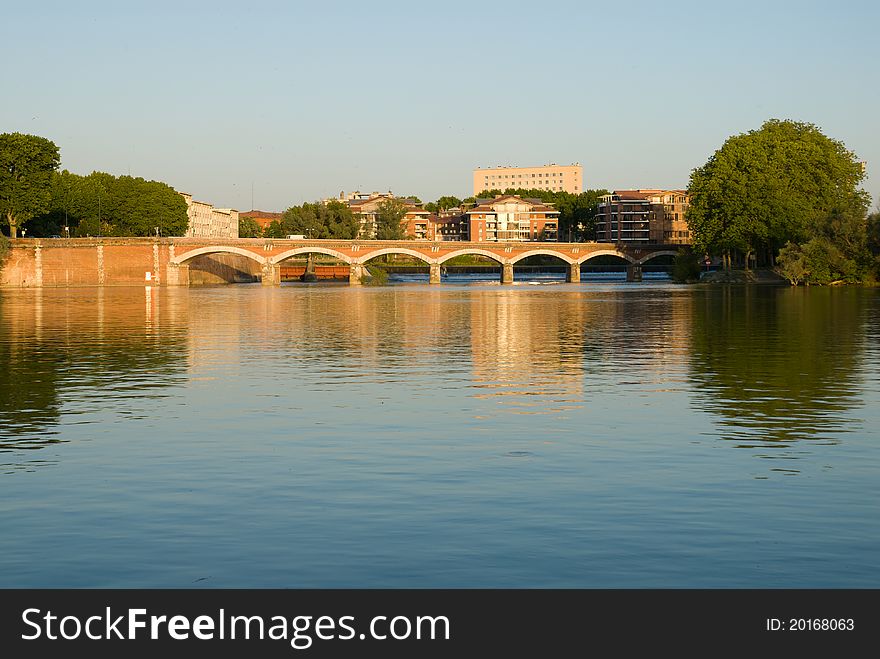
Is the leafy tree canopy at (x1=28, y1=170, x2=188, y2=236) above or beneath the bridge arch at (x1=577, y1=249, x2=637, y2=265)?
above

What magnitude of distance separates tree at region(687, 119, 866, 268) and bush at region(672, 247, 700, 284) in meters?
15.8

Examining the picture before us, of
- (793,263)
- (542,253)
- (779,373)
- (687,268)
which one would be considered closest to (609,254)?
(542,253)

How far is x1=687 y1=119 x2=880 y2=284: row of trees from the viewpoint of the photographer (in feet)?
311

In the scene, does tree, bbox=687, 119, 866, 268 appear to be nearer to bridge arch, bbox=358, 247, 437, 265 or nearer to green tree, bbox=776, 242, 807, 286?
green tree, bbox=776, 242, 807, 286

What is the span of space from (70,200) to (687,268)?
7174 centimetres

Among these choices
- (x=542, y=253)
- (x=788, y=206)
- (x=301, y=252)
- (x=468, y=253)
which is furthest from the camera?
(x=542, y=253)

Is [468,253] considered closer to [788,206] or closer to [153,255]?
[153,255]

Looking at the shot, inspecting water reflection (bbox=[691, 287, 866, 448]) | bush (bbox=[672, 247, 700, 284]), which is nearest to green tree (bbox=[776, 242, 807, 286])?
bush (bbox=[672, 247, 700, 284])

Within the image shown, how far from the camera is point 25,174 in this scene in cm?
12244
